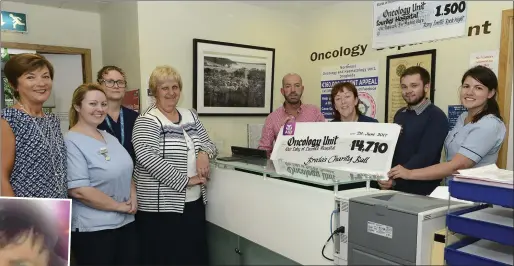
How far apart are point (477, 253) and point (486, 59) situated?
4.14ft

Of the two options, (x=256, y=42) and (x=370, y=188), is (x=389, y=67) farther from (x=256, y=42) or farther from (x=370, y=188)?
(x=370, y=188)

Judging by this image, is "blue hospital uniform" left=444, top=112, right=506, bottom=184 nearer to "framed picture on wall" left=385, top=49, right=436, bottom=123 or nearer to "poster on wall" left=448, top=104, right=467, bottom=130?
"poster on wall" left=448, top=104, right=467, bottom=130

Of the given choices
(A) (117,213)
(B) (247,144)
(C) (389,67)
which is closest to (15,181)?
(A) (117,213)

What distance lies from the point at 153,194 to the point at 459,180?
1.19m

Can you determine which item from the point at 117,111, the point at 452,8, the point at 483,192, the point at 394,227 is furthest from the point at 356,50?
the point at 483,192

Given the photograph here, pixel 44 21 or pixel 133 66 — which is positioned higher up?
pixel 44 21

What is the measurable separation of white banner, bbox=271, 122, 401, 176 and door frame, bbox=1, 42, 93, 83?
78 centimetres

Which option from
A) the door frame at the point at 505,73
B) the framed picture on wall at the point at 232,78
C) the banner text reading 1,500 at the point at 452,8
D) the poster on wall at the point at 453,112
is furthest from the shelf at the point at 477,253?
the framed picture on wall at the point at 232,78

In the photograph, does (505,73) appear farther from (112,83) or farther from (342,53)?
(112,83)

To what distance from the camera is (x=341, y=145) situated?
4.33ft

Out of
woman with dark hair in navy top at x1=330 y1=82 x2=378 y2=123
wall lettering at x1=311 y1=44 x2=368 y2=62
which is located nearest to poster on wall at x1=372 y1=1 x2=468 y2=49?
wall lettering at x1=311 y1=44 x2=368 y2=62

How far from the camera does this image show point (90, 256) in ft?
4.38

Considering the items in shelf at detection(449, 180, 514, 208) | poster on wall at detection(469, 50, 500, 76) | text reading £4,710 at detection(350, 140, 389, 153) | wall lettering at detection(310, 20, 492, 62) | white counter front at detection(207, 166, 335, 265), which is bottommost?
white counter front at detection(207, 166, 335, 265)

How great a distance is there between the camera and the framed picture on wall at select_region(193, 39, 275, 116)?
6.95ft
